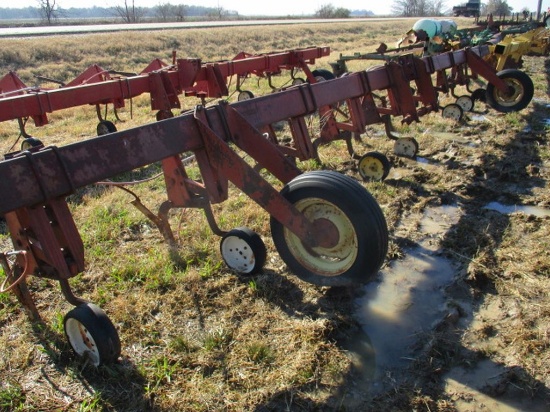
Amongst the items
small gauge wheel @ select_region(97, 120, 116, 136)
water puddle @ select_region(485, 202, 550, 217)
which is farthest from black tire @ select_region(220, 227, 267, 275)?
small gauge wheel @ select_region(97, 120, 116, 136)

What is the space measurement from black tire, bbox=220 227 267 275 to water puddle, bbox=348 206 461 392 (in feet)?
2.83

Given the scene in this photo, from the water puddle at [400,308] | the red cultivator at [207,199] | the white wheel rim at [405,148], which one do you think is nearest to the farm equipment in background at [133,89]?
the red cultivator at [207,199]

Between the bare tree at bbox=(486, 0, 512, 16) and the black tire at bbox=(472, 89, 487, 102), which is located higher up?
the black tire at bbox=(472, 89, 487, 102)

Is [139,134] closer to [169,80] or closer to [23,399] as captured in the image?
[23,399]

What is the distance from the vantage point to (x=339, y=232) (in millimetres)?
3049

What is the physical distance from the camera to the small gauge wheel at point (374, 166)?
220 inches

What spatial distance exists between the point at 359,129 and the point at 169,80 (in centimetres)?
293

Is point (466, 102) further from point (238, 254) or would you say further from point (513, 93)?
point (238, 254)

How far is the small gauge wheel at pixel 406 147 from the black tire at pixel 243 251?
3400mm

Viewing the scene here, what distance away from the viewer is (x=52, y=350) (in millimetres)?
3084

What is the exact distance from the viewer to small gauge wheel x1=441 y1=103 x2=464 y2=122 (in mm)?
8211

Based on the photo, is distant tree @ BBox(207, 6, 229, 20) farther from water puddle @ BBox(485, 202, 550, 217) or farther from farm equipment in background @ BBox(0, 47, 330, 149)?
water puddle @ BBox(485, 202, 550, 217)

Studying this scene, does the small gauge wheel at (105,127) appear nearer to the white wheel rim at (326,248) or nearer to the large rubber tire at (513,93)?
the white wheel rim at (326,248)

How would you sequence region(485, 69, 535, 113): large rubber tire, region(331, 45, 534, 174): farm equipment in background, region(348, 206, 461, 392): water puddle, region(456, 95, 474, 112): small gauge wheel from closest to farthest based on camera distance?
region(348, 206, 461, 392): water puddle, region(331, 45, 534, 174): farm equipment in background, region(485, 69, 535, 113): large rubber tire, region(456, 95, 474, 112): small gauge wheel
